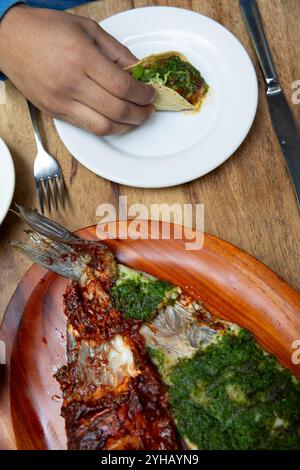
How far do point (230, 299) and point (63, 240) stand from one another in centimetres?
48

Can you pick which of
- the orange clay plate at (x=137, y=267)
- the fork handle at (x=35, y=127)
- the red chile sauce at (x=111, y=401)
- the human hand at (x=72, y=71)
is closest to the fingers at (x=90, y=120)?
the human hand at (x=72, y=71)

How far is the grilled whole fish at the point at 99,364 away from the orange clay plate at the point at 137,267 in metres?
0.07

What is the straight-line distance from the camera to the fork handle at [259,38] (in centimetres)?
173

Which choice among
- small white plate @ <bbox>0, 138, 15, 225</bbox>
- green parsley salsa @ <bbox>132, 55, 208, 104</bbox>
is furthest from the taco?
small white plate @ <bbox>0, 138, 15, 225</bbox>

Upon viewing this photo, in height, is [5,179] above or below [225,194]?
above

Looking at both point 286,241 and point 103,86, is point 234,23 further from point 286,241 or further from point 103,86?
point 286,241

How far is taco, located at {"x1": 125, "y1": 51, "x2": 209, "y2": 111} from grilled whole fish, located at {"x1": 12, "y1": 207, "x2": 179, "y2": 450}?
0.56m

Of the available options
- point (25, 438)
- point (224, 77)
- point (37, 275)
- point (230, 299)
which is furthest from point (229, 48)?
point (25, 438)

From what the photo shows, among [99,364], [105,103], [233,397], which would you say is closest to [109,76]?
[105,103]

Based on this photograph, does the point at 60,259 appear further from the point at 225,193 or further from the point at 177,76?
the point at 177,76

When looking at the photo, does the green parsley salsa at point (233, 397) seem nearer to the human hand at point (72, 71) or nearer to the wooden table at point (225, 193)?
the wooden table at point (225, 193)

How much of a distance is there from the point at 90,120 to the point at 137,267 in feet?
1.55

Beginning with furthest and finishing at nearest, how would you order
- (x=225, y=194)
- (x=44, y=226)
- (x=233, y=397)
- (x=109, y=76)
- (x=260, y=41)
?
(x=260, y=41), (x=225, y=194), (x=109, y=76), (x=44, y=226), (x=233, y=397)

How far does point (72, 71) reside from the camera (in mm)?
1483
